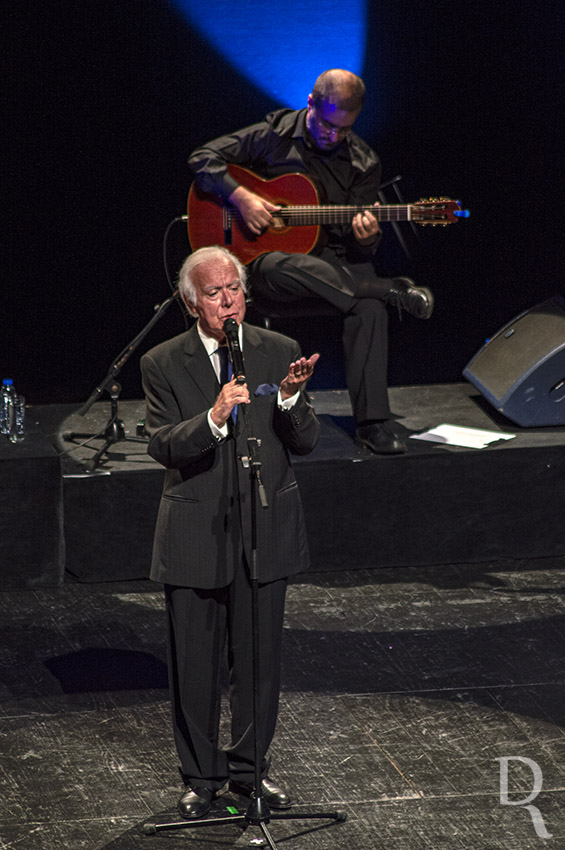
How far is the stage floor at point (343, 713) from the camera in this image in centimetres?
360

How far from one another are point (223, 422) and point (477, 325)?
3.62 m

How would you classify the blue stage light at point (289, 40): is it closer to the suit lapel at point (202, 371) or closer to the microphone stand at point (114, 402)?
the microphone stand at point (114, 402)

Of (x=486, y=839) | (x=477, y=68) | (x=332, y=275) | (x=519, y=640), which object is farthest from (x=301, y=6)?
(x=486, y=839)

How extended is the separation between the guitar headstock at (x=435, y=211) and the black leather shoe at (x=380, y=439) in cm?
90

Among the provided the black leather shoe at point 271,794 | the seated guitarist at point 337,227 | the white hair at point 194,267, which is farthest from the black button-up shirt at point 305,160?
the black leather shoe at point 271,794

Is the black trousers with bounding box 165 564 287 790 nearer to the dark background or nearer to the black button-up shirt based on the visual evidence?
the black button-up shirt

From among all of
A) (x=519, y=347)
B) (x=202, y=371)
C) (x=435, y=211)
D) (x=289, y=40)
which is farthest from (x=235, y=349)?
(x=289, y=40)

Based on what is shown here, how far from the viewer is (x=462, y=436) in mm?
5676

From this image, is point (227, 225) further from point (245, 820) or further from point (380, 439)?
point (245, 820)

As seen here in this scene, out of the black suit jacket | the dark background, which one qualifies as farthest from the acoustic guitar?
the black suit jacket

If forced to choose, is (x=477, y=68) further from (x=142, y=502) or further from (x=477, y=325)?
(x=142, y=502)

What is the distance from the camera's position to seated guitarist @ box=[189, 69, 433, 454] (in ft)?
18.1

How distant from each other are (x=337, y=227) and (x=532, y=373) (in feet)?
3.49

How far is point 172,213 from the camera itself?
6.32 meters
